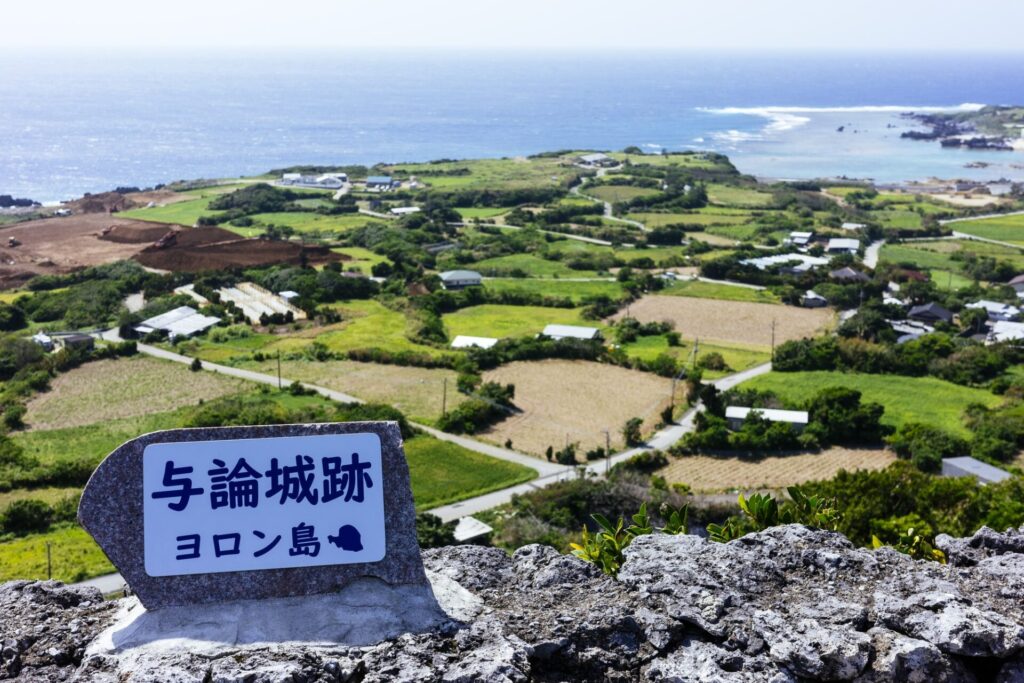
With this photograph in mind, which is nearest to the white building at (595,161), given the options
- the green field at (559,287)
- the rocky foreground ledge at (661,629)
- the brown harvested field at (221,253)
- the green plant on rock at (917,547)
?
the brown harvested field at (221,253)

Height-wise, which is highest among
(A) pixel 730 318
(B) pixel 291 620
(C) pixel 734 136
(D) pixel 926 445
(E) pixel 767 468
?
(C) pixel 734 136

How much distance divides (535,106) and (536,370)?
157m

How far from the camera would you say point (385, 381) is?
36719 millimetres

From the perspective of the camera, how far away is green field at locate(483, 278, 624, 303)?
51.8 m

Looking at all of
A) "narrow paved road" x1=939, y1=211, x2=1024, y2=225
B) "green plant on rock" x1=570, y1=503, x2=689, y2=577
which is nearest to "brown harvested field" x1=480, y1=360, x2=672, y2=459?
"green plant on rock" x1=570, y1=503, x2=689, y2=577

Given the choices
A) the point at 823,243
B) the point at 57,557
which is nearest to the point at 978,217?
the point at 823,243

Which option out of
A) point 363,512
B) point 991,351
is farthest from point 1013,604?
point 991,351

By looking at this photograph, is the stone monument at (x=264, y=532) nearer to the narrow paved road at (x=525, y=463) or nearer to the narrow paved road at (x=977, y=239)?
the narrow paved road at (x=525, y=463)

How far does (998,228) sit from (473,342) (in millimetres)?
53918

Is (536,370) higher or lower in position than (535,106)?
lower

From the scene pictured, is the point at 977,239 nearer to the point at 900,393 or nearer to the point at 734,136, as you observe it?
the point at 900,393

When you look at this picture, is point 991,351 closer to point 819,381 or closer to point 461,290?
point 819,381

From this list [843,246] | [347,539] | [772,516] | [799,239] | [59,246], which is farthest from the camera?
[799,239]

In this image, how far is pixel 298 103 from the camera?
181m
